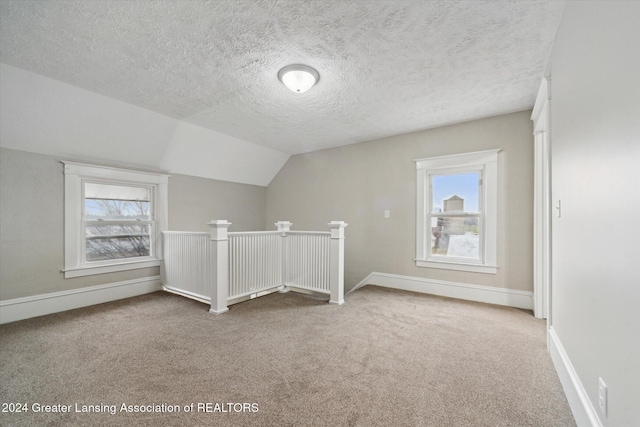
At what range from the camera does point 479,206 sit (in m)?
3.58

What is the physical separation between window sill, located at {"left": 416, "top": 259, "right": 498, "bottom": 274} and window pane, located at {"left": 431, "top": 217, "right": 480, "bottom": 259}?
14cm

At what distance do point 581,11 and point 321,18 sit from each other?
58.8 inches

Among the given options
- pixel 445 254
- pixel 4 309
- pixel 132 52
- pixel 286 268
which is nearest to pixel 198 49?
pixel 132 52

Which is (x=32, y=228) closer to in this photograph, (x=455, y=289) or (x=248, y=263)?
(x=248, y=263)

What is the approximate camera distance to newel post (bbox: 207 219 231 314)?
3023 millimetres

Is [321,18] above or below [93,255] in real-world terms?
above

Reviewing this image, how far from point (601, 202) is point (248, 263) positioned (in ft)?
10.8

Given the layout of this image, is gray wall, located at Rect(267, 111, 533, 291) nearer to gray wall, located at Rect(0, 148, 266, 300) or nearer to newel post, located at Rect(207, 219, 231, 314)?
newel post, located at Rect(207, 219, 231, 314)

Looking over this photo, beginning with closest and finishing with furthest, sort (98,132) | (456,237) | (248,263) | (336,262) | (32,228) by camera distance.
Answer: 1. (32,228)
2. (98,132)
3. (336,262)
4. (248,263)
5. (456,237)

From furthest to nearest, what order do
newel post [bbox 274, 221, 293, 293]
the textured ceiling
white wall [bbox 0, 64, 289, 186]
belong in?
newel post [bbox 274, 221, 293, 293], white wall [bbox 0, 64, 289, 186], the textured ceiling

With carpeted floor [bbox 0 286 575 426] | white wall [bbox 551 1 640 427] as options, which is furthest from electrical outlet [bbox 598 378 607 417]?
carpeted floor [bbox 0 286 575 426]

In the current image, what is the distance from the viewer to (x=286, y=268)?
3.97 m

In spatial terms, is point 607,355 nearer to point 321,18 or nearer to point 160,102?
point 321,18

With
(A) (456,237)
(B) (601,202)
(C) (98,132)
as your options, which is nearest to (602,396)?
(B) (601,202)
